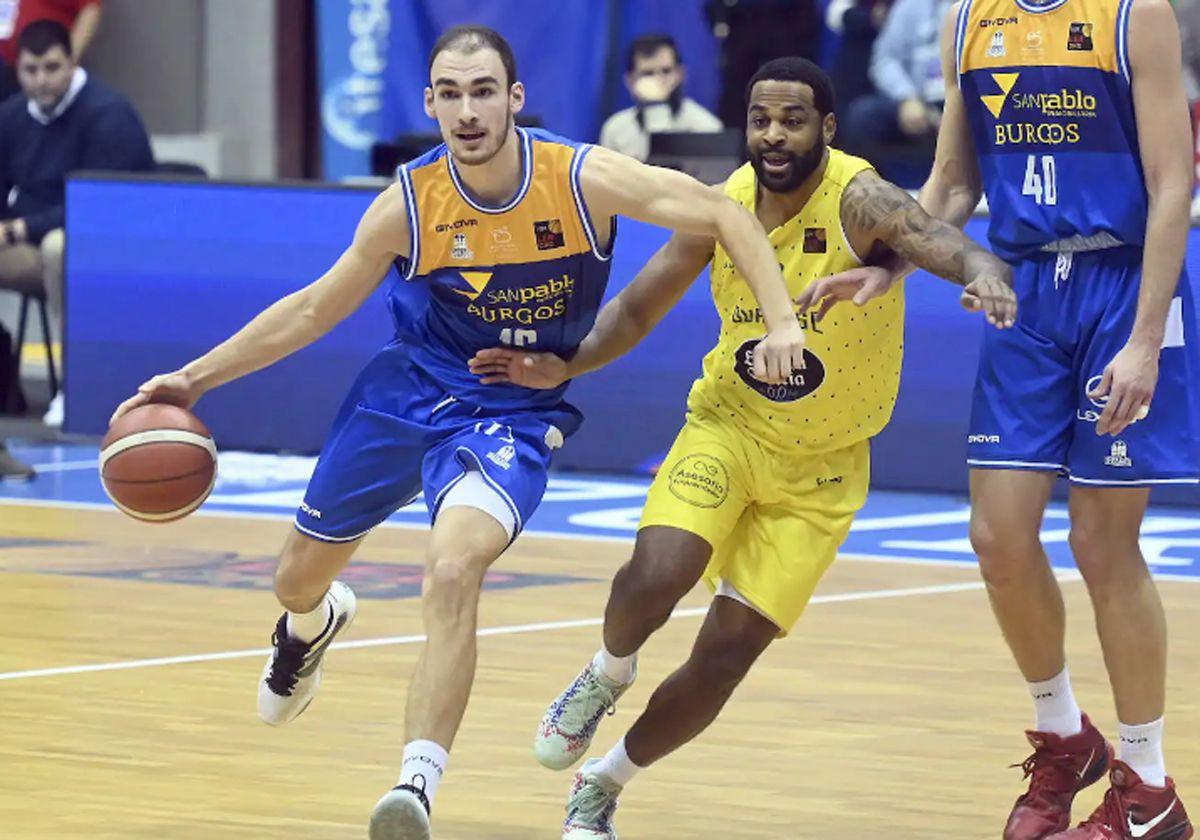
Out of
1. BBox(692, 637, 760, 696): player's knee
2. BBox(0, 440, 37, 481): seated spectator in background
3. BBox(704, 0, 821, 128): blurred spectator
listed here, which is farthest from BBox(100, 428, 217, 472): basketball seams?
BBox(704, 0, 821, 128): blurred spectator

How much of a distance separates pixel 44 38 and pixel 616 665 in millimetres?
8905

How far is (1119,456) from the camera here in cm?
553

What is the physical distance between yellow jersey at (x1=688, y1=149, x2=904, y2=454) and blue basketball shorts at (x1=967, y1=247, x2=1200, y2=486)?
0.42 meters

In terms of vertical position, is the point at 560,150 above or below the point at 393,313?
above

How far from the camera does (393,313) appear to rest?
6.21 meters

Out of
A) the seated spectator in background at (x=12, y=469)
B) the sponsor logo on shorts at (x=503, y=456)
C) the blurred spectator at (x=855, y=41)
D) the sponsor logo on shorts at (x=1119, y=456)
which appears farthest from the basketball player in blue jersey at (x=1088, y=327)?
the blurred spectator at (x=855, y=41)

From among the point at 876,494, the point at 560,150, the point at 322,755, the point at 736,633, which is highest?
the point at 560,150

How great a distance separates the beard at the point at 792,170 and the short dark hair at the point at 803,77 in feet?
0.28

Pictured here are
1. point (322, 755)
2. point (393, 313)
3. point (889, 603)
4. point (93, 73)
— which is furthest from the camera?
point (93, 73)

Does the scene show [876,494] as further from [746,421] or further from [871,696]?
[746,421]

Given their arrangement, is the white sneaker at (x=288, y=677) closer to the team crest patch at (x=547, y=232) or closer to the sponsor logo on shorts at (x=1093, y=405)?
the team crest patch at (x=547, y=232)

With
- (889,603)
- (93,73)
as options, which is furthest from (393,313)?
(93,73)

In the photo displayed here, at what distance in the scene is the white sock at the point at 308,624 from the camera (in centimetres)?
675

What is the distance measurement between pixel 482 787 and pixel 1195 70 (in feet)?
24.9
